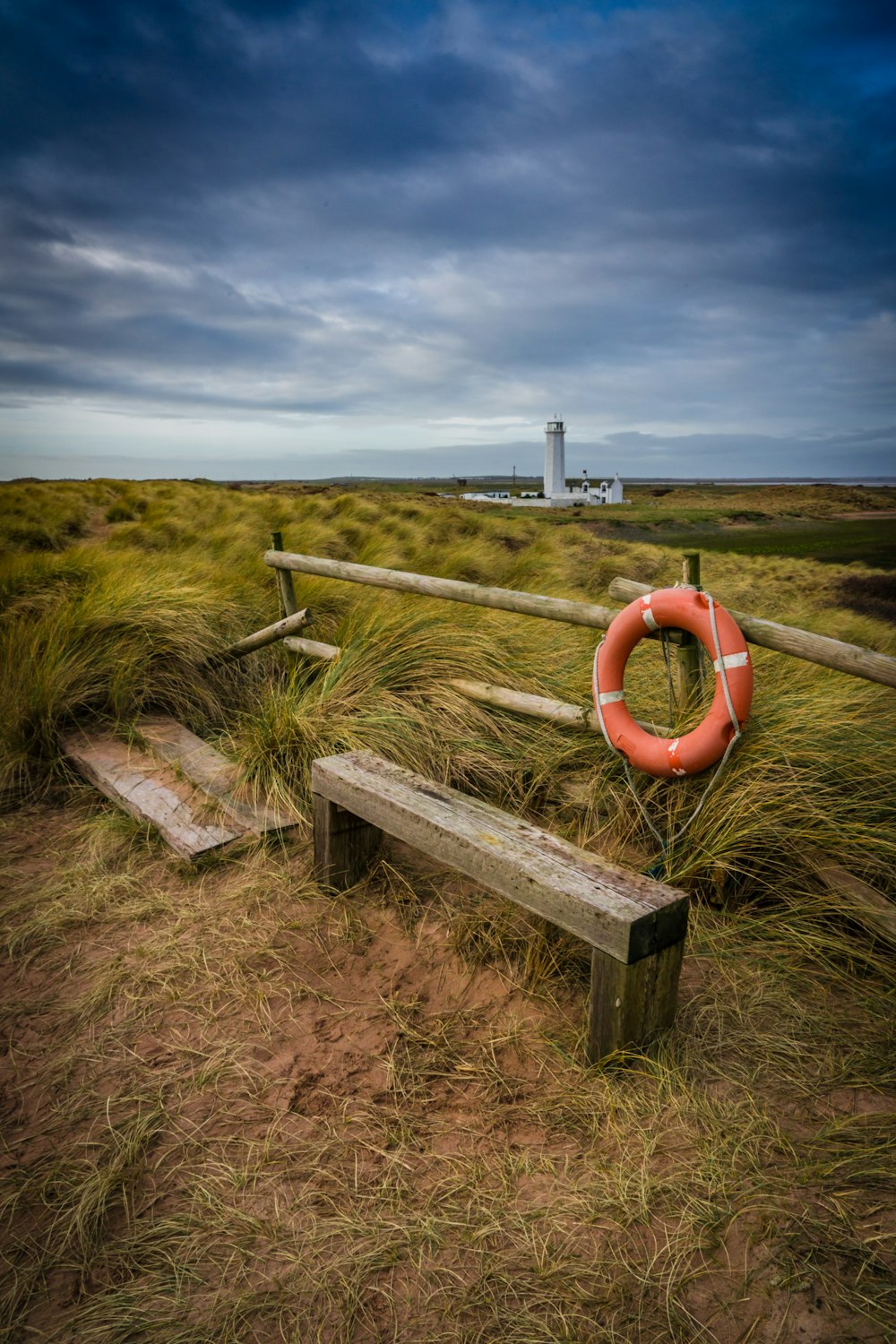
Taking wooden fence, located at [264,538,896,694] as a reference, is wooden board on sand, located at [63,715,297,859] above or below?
below

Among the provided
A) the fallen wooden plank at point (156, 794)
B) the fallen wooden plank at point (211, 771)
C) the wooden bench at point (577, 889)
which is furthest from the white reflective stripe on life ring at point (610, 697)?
the fallen wooden plank at point (156, 794)

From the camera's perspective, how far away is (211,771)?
4.18 meters

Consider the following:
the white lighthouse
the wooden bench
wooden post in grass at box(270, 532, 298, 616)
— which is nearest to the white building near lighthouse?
the white lighthouse

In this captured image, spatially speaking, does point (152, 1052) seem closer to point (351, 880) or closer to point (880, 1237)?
point (351, 880)

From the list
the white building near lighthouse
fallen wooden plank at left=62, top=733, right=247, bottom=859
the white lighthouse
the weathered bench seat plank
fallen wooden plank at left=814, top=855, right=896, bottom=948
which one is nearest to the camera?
the weathered bench seat plank

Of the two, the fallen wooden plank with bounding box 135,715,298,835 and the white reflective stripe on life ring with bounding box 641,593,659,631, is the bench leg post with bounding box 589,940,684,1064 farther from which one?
the fallen wooden plank with bounding box 135,715,298,835

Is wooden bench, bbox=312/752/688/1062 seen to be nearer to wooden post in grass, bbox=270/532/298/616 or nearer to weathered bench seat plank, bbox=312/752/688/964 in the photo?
weathered bench seat plank, bbox=312/752/688/964

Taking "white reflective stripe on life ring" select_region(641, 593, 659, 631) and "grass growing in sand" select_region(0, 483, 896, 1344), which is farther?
"white reflective stripe on life ring" select_region(641, 593, 659, 631)

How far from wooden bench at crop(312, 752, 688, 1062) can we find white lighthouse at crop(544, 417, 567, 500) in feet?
114

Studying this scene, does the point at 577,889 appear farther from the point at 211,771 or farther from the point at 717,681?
the point at 211,771

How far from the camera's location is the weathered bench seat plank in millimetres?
2051

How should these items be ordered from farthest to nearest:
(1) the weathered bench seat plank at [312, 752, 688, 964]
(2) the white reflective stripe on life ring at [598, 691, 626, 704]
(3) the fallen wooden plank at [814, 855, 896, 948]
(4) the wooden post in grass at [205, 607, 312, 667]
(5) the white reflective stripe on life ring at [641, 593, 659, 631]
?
(4) the wooden post in grass at [205, 607, 312, 667] < (2) the white reflective stripe on life ring at [598, 691, 626, 704] < (5) the white reflective stripe on life ring at [641, 593, 659, 631] < (3) the fallen wooden plank at [814, 855, 896, 948] < (1) the weathered bench seat plank at [312, 752, 688, 964]

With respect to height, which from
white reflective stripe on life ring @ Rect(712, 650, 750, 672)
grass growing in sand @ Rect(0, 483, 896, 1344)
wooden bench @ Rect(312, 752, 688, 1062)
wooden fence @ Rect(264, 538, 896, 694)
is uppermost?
wooden fence @ Rect(264, 538, 896, 694)

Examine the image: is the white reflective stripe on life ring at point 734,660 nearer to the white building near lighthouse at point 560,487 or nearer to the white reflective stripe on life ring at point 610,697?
the white reflective stripe on life ring at point 610,697
